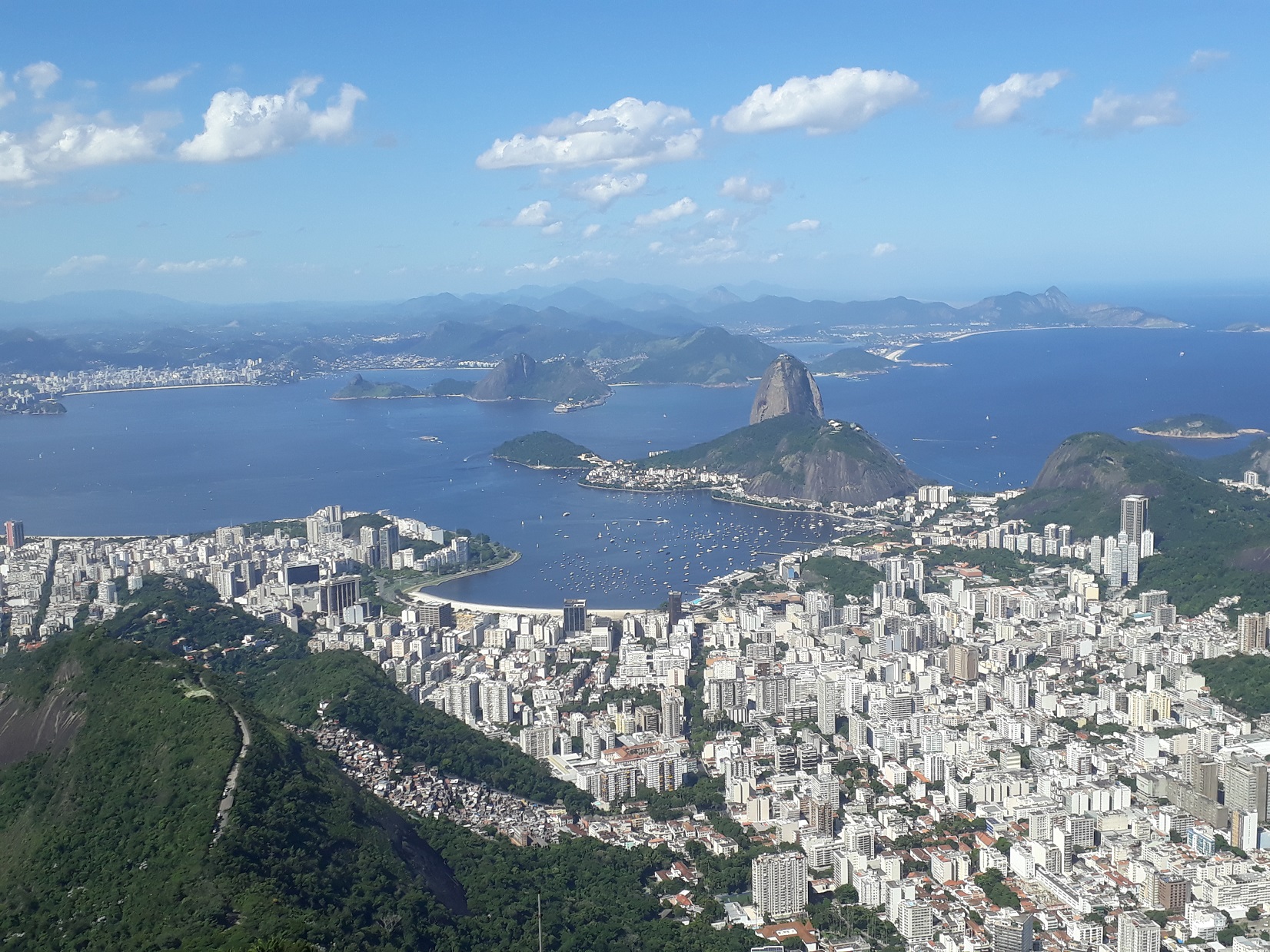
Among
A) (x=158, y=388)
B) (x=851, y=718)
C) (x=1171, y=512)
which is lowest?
(x=851, y=718)

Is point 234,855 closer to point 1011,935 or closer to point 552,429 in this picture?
point 1011,935

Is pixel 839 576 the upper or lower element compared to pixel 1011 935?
upper

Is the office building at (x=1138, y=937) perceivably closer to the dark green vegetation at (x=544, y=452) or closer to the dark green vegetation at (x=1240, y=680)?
the dark green vegetation at (x=1240, y=680)

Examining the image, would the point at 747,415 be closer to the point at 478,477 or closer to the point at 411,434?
the point at 411,434

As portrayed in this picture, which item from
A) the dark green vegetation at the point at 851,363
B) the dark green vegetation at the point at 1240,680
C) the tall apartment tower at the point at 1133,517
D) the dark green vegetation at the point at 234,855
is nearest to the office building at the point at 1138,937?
the dark green vegetation at the point at 234,855

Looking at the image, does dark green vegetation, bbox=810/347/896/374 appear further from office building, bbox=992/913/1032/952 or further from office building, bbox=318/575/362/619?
office building, bbox=992/913/1032/952

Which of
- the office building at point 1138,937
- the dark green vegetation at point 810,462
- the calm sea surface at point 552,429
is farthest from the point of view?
the dark green vegetation at point 810,462

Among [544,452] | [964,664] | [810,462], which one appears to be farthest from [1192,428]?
[964,664]

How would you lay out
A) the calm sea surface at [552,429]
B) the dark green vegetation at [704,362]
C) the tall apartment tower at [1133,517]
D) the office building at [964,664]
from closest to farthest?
the office building at [964,664], the tall apartment tower at [1133,517], the calm sea surface at [552,429], the dark green vegetation at [704,362]

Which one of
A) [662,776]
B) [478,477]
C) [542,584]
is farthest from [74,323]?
[662,776]
